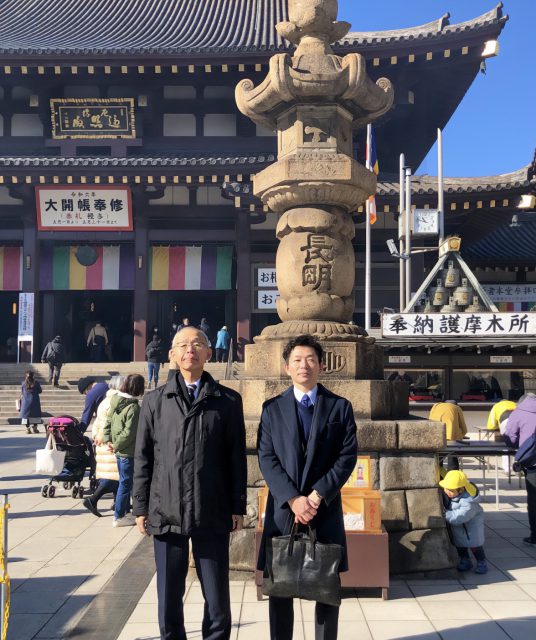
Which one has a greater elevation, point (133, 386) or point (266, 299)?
point (266, 299)

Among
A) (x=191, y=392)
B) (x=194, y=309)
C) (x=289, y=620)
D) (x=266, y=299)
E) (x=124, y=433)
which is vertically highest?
(x=266, y=299)

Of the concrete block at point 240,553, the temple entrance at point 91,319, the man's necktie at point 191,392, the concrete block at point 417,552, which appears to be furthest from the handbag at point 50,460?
the temple entrance at point 91,319

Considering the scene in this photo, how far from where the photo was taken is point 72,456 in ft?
26.7

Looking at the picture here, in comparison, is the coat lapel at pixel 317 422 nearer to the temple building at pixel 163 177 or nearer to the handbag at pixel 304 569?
the handbag at pixel 304 569

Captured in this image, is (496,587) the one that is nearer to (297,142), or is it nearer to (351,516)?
(351,516)

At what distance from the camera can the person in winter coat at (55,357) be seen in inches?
674

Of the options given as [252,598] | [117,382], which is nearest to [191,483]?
[252,598]

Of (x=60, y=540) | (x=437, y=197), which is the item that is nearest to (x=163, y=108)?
(x=437, y=197)

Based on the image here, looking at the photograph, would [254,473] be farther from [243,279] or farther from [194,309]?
[194,309]

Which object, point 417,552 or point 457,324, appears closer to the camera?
point 417,552

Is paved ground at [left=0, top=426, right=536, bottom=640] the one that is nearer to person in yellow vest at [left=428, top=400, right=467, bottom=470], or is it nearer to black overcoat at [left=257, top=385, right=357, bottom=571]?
black overcoat at [left=257, top=385, right=357, bottom=571]

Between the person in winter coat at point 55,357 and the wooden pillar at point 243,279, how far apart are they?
Answer: 5.33 m

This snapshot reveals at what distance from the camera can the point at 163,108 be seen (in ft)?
67.5

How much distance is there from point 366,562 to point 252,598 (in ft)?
2.82
